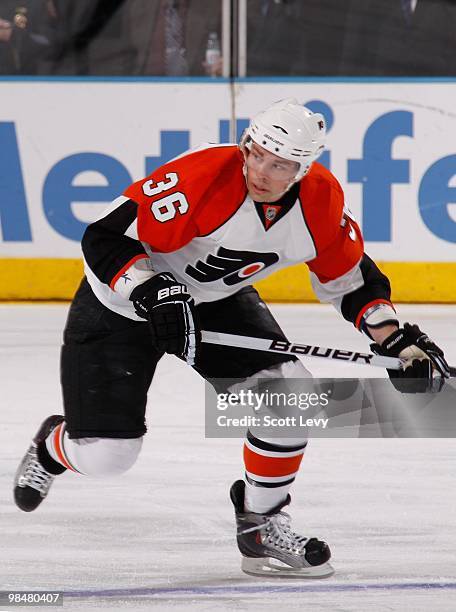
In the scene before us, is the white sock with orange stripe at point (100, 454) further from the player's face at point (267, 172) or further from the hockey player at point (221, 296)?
the player's face at point (267, 172)

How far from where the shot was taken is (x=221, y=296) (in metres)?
2.72

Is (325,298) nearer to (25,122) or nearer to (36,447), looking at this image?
(36,447)

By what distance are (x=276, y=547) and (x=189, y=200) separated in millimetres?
839

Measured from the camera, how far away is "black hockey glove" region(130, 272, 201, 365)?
241 centimetres

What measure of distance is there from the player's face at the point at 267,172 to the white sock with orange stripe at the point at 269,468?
57cm

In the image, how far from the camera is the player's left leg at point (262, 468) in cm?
262

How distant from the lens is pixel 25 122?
5645 mm

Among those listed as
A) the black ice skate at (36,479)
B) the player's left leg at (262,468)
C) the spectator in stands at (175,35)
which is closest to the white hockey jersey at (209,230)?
the player's left leg at (262,468)

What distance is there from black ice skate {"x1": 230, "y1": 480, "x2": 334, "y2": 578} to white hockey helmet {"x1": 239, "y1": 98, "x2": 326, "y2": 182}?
818mm

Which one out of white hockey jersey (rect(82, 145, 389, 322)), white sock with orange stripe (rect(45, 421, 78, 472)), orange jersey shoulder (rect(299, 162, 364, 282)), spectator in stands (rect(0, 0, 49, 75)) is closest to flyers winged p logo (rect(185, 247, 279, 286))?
white hockey jersey (rect(82, 145, 389, 322))

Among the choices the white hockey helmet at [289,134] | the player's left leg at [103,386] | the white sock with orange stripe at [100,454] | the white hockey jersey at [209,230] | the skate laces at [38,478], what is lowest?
the skate laces at [38,478]

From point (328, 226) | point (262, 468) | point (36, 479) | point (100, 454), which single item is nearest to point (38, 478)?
point (36, 479)

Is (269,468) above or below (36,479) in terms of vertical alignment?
above

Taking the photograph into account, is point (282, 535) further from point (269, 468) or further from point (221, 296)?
point (221, 296)
